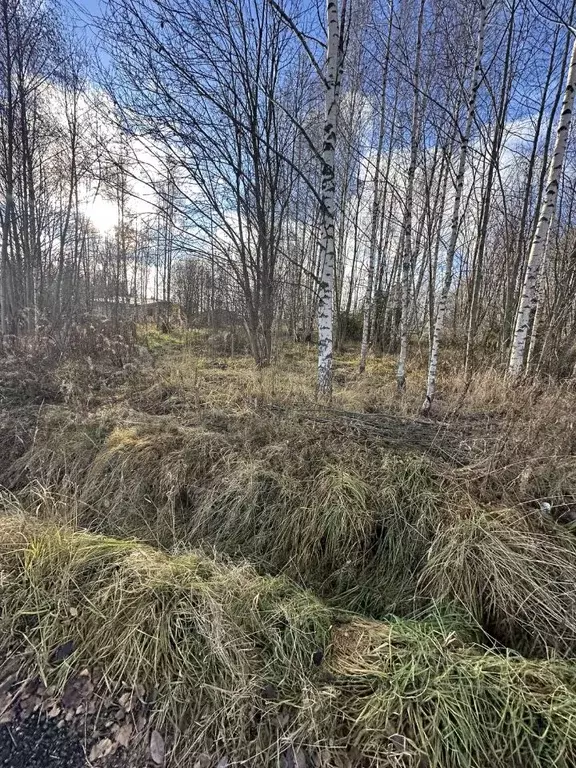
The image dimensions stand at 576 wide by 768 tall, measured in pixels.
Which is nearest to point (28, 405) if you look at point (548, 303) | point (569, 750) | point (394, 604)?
point (394, 604)

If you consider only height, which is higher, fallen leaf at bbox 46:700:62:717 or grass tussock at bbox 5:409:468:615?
grass tussock at bbox 5:409:468:615

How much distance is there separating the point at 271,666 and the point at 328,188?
5.00 metres

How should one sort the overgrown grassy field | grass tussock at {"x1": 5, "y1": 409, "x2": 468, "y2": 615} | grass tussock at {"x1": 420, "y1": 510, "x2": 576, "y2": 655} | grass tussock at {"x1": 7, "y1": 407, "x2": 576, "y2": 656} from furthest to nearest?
grass tussock at {"x1": 5, "y1": 409, "x2": 468, "y2": 615} → grass tussock at {"x1": 7, "y1": 407, "x2": 576, "y2": 656} → grass tussock at {"x1": 420, "y1": 510, "x2": 576, "y2": 655} → the overgrown grassy field

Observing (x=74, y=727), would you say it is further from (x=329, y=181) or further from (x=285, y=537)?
(x=329, y=181)

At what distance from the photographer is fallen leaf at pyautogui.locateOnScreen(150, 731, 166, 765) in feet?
4.86

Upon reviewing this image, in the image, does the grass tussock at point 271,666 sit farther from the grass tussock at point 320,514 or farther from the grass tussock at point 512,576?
the grass tussock at point 320,514

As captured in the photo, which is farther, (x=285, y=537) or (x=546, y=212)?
(x=546, y=212)

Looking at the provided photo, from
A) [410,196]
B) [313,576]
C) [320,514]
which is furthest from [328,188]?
[313,576]

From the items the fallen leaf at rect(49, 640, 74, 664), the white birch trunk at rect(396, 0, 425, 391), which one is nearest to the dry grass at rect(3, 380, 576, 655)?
the fallen leaf at rect(49, 640, 74, 664)

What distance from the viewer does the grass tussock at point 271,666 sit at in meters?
1.45

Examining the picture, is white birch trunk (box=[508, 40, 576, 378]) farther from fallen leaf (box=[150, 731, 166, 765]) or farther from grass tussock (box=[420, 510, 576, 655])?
fallen leaf (box=[150, 731, 166, 765])

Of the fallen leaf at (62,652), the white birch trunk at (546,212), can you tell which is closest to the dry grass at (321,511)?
the fallen leaf at (62,652)

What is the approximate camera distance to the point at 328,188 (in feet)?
15.2

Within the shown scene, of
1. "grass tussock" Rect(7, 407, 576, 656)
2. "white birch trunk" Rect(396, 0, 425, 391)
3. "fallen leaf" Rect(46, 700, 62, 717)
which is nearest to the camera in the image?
"fallen leaf" Rect(46, 700, 62, 717)
